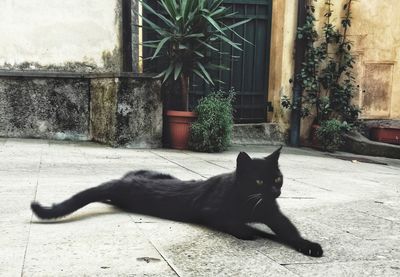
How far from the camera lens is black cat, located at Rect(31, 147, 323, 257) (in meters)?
2.22

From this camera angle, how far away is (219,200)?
2338 millimetres

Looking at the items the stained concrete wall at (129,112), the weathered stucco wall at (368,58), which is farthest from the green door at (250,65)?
the stained concrete wall at (129,112)

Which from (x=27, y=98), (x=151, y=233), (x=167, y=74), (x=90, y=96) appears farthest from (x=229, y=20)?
(x=151, y=233)

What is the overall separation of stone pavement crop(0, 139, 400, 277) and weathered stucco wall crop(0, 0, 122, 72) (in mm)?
2379

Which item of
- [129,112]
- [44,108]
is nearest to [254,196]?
[129,112]

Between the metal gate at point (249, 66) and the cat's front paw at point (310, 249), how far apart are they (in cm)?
501

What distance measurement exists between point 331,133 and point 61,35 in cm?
409

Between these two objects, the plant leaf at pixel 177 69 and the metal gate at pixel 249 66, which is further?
the metal gate at pixel 249 66

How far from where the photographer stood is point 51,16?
6.17 m

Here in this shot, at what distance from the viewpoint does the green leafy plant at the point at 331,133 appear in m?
6.84

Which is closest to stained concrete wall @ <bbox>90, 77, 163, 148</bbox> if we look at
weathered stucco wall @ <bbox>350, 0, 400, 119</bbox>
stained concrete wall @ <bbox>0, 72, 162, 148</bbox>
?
stained concrete wall @ <bbox>0, 72, 162, 148</bbox>

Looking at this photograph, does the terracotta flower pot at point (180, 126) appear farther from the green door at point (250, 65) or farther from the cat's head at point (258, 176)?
the cat's head at point (258, 176)

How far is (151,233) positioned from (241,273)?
63 centimetres

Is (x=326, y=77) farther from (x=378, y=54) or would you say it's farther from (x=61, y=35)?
(x=61, y=35)
